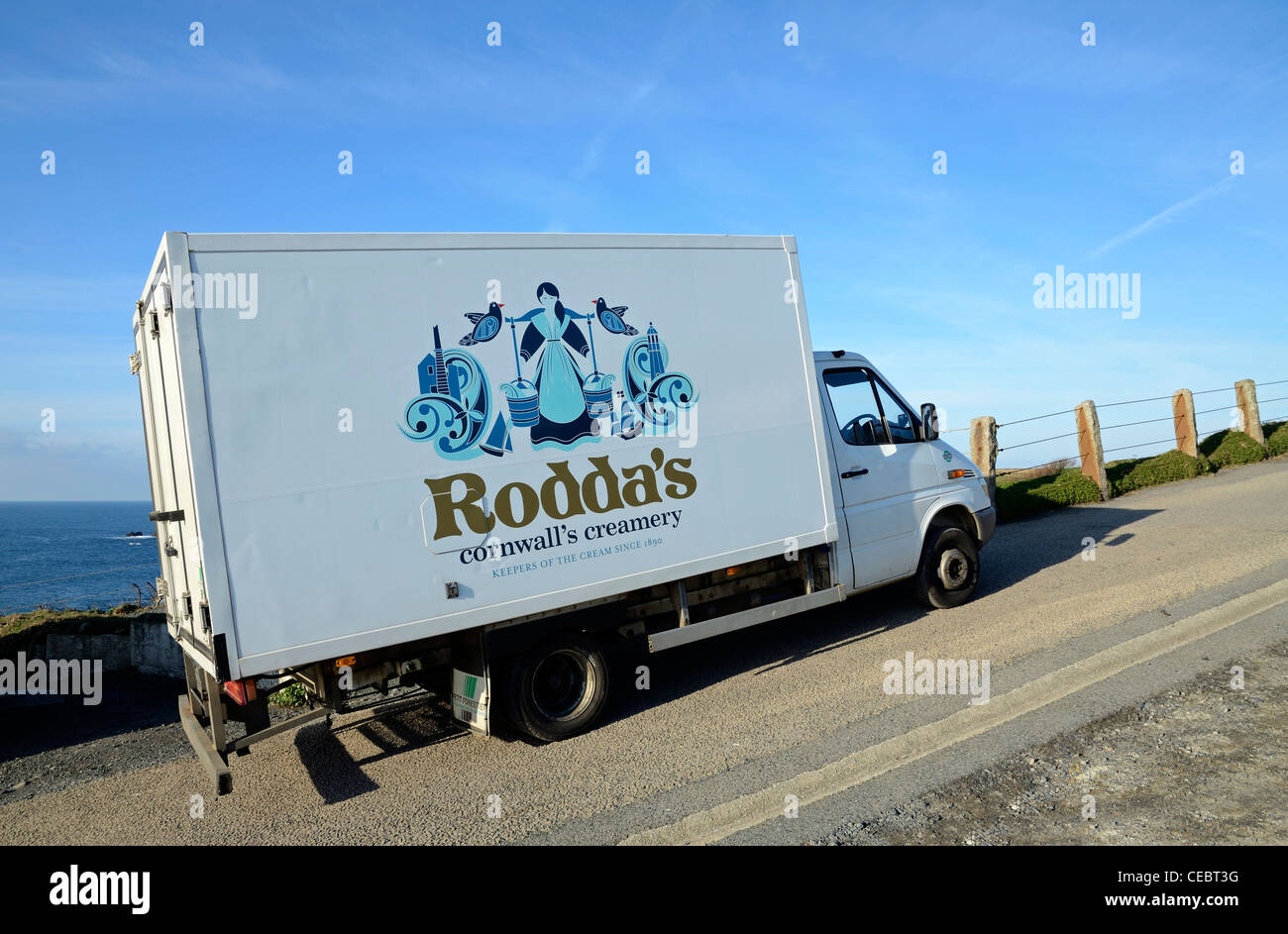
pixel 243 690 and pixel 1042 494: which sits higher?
pixel 243 690

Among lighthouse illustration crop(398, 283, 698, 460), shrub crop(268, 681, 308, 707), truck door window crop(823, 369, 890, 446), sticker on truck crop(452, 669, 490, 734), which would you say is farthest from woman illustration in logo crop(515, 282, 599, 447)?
shrub crop(268, 681, 308, 707)

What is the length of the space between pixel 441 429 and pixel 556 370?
0.95m

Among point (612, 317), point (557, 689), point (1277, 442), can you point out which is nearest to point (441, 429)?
point (612, 317)

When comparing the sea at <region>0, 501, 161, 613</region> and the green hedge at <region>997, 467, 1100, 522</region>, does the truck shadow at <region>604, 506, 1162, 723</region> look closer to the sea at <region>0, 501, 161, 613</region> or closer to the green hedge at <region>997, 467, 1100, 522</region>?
the green hedge at <region>997, 467, 1100, 522</region>

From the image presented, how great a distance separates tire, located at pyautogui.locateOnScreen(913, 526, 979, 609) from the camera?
837 cm

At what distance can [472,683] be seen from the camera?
19.2 feet

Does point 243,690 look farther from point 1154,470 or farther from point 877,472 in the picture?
point 1154,470

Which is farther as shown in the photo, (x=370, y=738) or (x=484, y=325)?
(x=370, y=738)

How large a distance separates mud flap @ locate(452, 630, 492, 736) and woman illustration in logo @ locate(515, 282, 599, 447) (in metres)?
1.46

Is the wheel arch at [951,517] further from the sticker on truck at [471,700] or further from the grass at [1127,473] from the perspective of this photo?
the grass at [1127,473]

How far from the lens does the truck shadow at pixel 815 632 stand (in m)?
7.16

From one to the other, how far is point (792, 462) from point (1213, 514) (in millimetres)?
7656

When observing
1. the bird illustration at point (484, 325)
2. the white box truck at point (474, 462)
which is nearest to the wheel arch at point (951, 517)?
the white box truck at point (474, 462)
